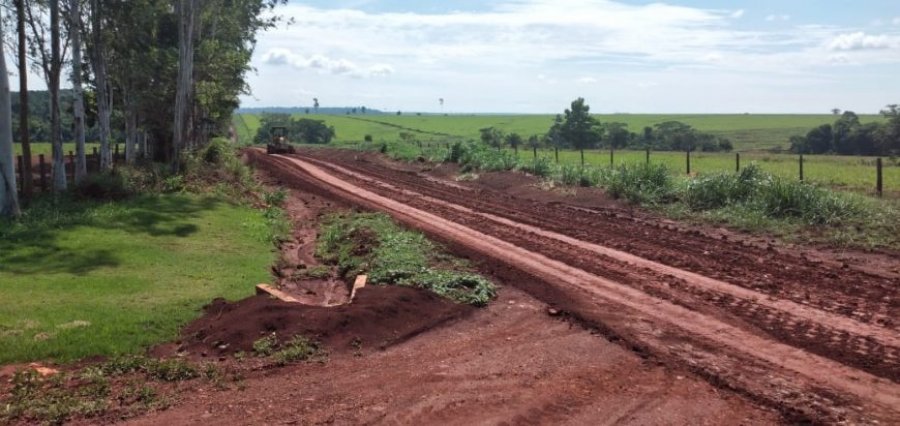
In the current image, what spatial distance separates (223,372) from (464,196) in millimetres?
17891

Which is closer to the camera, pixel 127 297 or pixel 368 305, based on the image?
pixel 368 305

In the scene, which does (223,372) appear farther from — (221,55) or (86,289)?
(221,55)

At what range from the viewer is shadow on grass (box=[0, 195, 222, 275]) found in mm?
12940

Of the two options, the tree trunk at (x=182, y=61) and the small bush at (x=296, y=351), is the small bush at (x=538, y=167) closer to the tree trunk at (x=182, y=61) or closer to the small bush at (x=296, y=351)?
the tree trunk at (x=182, y=61)

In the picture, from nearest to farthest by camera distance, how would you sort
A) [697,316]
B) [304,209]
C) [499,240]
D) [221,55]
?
[697,316], [499,240], [304,209], [221,55]

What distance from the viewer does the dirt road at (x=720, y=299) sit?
717 cm

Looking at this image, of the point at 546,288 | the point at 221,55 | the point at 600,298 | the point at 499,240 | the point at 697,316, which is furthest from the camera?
the point at 221,55

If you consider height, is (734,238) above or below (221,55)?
below

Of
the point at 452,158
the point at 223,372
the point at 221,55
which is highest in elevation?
the point at 221,55

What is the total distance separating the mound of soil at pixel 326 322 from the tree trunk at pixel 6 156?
10.3 meters

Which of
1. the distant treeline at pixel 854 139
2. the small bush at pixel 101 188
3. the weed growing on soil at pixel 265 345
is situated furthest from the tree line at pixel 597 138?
the weed growing on soil at pixel 265 345

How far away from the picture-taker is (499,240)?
1580 centimetres

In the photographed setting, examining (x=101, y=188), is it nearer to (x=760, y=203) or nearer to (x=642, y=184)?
(x=642, y=184)

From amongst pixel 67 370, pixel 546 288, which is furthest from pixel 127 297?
pixel 546 288
